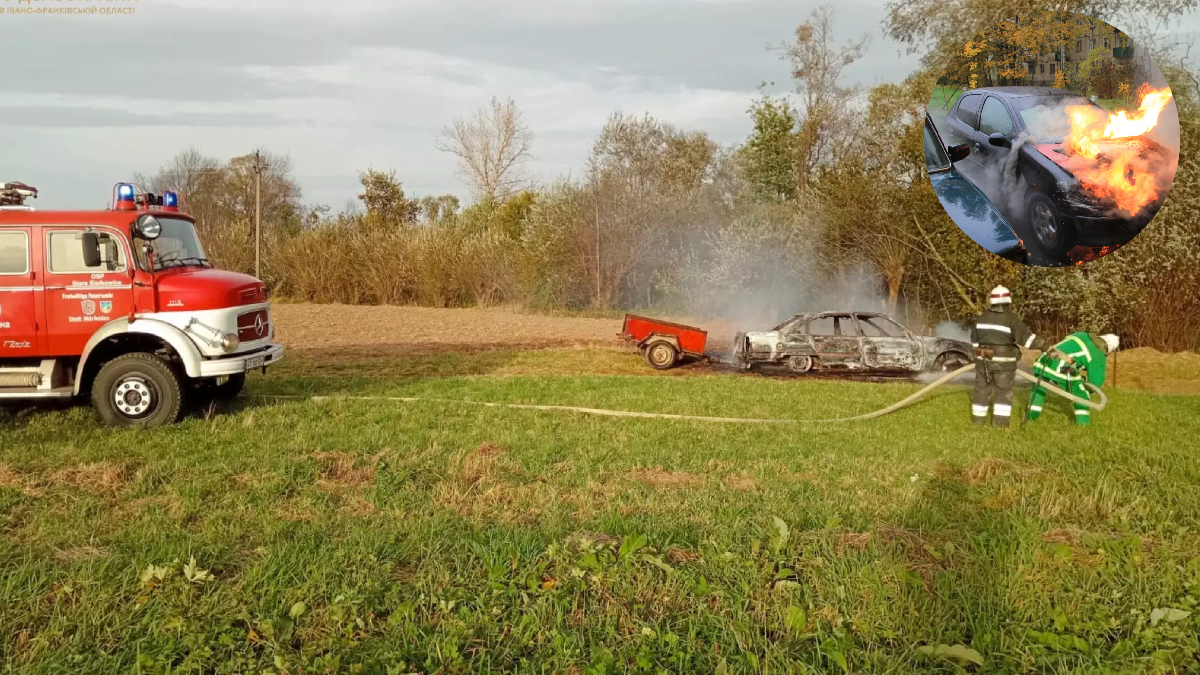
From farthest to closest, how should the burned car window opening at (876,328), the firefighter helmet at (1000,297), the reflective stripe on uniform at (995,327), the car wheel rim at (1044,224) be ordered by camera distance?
the burned car window opening at (876,328) → the car wheel rim at (1044,224) → the firefighter helmet at (1000,297) → the reflective stripe on uniform at (995,327)

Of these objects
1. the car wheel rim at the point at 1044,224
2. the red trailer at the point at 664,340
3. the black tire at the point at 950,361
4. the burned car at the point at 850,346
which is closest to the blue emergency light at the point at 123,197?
the red trailer at the point at 664,340

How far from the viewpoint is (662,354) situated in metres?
16.4

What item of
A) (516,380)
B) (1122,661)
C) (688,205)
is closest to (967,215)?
(516,380)

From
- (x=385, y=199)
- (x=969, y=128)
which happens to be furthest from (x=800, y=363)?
(x=385, y=199)

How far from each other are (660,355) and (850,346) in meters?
3.92

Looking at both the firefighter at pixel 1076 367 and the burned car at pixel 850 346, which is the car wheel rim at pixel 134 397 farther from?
the firefighter at pixel 1076 367

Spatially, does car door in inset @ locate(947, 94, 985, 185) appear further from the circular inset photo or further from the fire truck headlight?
the fire truck headlight

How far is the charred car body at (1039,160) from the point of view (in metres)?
9.96

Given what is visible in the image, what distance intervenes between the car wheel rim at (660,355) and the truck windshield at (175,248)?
886 centimetres

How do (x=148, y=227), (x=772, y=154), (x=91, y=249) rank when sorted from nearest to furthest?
(x=91, y=249), (x=148, y=227), (x=772, y=154)

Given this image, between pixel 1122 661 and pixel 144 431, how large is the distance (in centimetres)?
945

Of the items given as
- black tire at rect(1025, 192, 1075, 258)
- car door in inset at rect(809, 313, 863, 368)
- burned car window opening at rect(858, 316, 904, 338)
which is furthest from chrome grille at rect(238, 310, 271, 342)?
burned car window opening at rect(858, 316, 904, 338)

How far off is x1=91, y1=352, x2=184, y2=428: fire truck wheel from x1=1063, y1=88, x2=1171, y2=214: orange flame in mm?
11978

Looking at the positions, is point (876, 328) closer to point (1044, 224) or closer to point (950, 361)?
point (950, 361)
